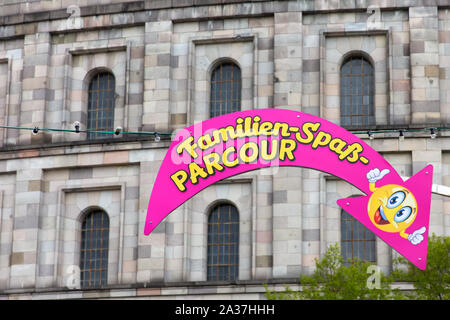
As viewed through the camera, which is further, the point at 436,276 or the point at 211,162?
the point at 436,276

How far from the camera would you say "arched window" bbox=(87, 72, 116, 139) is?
43.2m

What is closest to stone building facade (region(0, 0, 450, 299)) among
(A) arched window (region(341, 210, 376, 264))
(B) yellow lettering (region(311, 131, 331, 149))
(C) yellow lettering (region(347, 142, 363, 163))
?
(A) arched window (region(341, 210, 376, 264))

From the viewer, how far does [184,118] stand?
136 ft

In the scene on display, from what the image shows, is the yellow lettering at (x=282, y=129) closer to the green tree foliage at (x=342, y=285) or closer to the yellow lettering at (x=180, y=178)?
the yellow lettering at (x=180, y=178)

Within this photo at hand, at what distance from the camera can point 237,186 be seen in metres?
40.7

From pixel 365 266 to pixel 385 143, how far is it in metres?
7.50

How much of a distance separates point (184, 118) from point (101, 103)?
13.0 feet

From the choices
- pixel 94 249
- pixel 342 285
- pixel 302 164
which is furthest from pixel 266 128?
pixel 94 249

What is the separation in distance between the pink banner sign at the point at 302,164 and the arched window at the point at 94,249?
19.1 meters

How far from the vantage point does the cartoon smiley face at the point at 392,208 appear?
70.1 ft

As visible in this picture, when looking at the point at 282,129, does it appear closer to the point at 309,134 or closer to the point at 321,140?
the point at 309,134

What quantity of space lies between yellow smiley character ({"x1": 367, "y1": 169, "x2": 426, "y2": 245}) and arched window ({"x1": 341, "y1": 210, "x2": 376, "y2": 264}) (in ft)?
58.0
